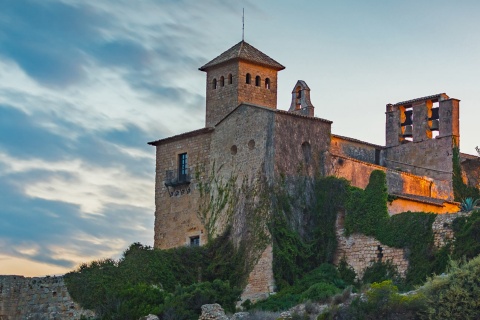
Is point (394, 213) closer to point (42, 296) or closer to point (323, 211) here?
point (323, 211)

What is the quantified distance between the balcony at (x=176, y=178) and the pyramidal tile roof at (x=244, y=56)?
5.00 meters

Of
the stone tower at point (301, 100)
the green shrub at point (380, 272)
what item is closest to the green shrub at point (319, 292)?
the green shrub at point (380, 272)

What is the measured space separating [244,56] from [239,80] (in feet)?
3.60

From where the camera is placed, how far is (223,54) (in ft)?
182

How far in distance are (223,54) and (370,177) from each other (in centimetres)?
1039

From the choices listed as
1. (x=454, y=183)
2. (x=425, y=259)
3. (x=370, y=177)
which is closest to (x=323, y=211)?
(x=370, y=177)

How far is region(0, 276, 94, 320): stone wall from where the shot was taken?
48688 mm

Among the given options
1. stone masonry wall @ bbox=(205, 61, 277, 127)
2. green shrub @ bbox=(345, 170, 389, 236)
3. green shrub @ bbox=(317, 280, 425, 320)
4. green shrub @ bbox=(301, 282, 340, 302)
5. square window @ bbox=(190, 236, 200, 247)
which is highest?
stone masonry wall @ bbox=(205, 61, 277, 127)

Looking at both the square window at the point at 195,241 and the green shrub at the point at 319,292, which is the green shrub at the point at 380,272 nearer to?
the green shrub at the point at 319,292

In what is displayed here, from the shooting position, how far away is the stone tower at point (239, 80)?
53.9 meters

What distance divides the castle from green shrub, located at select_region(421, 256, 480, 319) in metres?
11.2

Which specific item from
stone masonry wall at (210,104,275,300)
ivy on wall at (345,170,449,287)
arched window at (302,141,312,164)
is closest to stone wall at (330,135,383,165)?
arched window at (302,141,312,164)

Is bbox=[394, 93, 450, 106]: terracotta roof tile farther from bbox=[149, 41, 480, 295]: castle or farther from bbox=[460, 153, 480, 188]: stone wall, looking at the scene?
bbox=[460, 153, 480, 188]: stone wall

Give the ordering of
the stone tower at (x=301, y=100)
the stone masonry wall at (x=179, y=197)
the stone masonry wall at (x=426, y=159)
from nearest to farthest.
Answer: the stone masonry wall at (x=179, y=197)
the stone tower at (x=301, y=100)
the stone masonry wall at (x=426, y=159)
